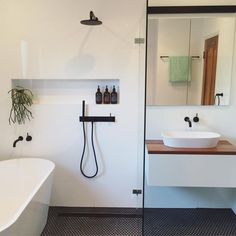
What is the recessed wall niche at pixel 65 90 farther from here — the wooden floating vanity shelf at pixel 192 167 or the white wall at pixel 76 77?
the wooden floating vanity shelf at pixel 192 167

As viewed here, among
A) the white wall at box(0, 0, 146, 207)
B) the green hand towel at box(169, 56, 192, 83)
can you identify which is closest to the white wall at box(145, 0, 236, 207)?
the white wall at box(0, 0, 146, 207)

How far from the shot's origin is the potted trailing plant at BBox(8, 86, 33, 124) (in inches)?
112

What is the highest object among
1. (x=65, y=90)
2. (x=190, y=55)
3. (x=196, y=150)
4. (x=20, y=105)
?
(x=190, y=55)

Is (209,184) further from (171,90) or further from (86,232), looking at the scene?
(86,232)

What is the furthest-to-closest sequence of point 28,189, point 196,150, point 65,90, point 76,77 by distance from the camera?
point 65,90 < point 76,77 < point 28,189 < point 196,150

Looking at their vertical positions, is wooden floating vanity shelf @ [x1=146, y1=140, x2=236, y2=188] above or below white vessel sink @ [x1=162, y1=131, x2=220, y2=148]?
below

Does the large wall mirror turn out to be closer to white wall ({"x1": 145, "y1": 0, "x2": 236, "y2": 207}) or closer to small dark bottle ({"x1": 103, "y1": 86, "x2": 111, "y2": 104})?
white wall ({"x1": 145, "y1": 0, "x2": 236, "y2": 207})

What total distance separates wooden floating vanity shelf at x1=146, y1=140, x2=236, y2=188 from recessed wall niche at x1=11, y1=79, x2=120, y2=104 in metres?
1.01

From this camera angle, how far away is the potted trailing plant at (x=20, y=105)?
2.86m

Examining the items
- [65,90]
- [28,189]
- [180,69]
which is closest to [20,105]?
[65,90]

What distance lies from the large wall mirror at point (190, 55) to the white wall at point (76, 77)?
6.5 inches

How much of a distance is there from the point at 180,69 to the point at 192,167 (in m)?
1.07

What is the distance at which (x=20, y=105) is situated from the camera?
9.39 ft

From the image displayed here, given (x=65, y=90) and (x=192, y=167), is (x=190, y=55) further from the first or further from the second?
(x=65, y=90)
